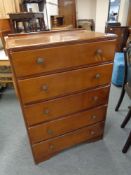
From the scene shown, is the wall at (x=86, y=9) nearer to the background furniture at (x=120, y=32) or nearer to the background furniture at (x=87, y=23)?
the background furniture at (x=87, y=23)

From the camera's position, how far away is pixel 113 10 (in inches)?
180

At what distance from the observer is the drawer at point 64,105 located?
1.03 metres

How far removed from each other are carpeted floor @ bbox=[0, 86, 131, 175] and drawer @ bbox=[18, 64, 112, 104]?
2.36ft

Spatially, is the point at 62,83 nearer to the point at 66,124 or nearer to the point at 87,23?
the point at 66,124

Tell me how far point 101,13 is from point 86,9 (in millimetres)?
707

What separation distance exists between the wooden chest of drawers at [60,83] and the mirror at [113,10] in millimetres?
4169

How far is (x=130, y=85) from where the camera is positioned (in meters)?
1.33

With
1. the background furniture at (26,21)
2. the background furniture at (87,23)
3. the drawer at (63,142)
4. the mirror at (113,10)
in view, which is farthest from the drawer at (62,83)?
the background furniture at (87,23)

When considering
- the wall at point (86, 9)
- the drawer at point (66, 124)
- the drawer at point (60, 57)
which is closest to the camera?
the drawer at point (60, 57)

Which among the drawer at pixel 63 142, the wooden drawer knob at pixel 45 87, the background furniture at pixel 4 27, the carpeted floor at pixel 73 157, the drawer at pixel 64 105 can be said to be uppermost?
the background furniture at pixel 4 27

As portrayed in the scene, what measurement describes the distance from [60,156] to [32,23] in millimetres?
1653

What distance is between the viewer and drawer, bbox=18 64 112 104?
3.01 feet

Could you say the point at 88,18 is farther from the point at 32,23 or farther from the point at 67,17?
the point at 32,23

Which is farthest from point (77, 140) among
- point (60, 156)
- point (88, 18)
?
point (88, 18)
